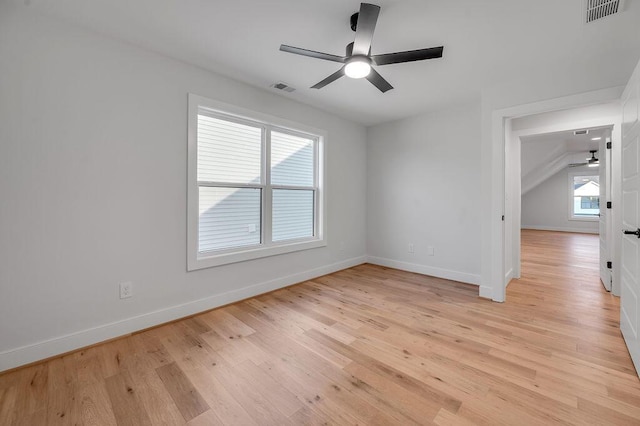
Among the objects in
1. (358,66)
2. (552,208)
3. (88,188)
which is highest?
(358,66)

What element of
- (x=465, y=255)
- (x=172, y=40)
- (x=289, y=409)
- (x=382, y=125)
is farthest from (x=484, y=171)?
(x=172, y=40)

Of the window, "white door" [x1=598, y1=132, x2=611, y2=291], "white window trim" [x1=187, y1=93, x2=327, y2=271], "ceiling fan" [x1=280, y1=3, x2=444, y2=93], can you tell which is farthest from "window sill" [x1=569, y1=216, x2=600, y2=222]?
"ceiling fan" [x1=280, y1=3, x2=444, y2=93]

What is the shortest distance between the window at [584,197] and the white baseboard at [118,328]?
11.0 m

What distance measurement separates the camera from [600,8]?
1.83 meters

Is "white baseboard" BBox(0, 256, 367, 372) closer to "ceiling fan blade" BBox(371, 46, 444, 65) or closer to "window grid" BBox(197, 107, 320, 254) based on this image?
"window grid" BBox(197, 107, 320, 254)

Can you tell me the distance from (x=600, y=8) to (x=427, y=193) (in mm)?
2538

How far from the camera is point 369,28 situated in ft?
5.67

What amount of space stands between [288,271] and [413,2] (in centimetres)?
305

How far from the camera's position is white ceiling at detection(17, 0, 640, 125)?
6.06ft

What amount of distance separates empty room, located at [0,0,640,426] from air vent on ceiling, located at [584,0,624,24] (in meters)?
0.02

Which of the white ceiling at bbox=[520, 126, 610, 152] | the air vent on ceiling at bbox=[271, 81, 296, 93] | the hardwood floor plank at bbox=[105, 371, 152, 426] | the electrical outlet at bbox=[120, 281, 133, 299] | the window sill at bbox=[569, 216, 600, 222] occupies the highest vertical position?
the white ceiling at bbox=[520, 126, 610, 152]

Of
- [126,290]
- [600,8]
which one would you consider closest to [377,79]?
[600,8]

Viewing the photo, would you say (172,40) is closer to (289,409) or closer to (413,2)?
(413,2)

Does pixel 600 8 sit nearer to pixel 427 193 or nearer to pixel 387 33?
pixel 387 33
